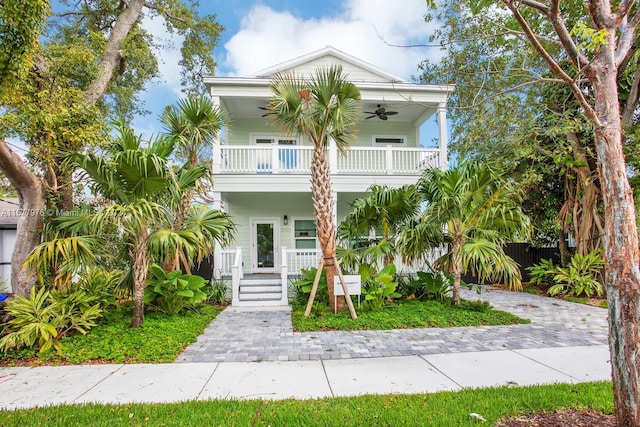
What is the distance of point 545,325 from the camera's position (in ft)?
22.1

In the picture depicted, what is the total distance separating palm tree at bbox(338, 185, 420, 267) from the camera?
810cm

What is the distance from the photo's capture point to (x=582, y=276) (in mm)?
9867

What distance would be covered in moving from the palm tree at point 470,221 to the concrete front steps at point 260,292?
389 centimetres

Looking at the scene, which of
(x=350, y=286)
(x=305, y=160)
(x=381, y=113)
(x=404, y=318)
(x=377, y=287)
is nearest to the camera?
(x=404, y=318)

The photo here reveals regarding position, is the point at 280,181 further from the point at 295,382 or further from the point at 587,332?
the point at 587,332

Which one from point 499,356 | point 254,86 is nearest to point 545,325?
point 499,356

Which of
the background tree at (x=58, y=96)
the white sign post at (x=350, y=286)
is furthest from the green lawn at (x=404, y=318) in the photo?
the background tree at (x=58, y=96)

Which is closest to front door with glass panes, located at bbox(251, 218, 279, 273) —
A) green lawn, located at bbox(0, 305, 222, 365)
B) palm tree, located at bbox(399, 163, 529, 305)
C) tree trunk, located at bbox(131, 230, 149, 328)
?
green lawn, located at bbox(0, 305, 222, 365)

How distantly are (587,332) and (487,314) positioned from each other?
1.70 meters

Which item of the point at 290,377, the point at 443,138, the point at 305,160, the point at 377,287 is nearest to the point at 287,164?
the point at 305,160

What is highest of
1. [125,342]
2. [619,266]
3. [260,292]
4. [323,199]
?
[323,199]

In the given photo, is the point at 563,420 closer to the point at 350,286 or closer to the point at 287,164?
the point at 350,286

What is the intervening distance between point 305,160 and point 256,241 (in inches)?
152

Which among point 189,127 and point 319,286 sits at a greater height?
point 189,127
